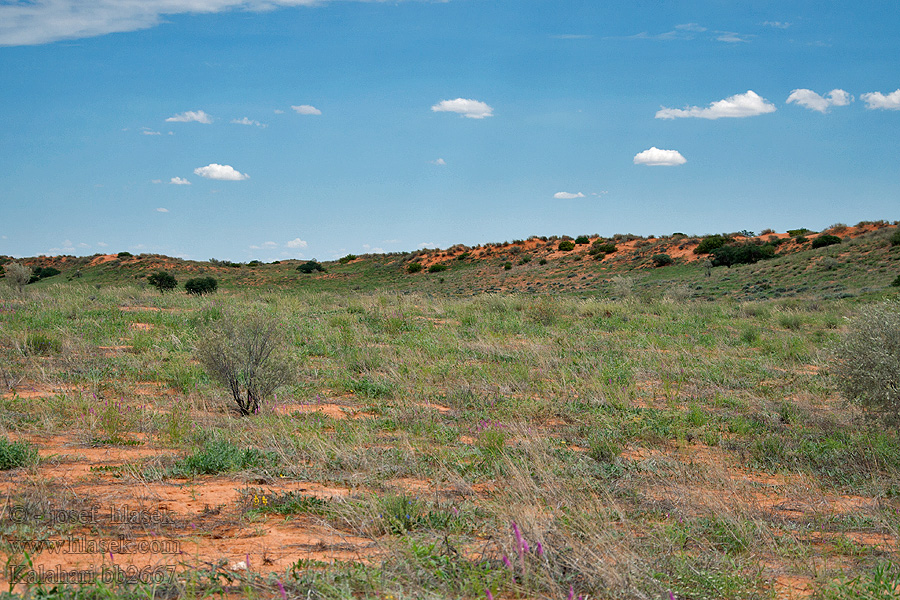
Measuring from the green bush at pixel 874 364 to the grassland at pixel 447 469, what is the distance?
40 centimetres

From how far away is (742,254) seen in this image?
35531 mm

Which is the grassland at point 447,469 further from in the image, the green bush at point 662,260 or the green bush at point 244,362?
the green bush at point 662,260

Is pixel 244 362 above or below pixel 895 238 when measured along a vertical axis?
below

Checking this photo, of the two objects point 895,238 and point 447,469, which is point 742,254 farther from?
point 447,469

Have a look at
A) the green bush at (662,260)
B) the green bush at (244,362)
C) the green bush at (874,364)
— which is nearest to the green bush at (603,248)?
the green bush at (662,260)

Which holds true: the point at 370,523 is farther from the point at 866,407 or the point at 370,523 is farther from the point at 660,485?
the point at 866,407

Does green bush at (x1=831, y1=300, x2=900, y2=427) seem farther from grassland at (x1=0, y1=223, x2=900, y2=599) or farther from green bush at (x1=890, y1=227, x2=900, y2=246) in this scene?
green bush at (x1=890, y1=227, x2=900, y2=246)

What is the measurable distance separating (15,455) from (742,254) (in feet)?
126

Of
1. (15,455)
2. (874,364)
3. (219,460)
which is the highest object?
(874,364)

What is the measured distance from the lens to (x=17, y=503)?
346 centimetres

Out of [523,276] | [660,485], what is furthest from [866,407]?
[523,276]

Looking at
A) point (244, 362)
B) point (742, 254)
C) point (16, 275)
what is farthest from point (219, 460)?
point (742, 254)

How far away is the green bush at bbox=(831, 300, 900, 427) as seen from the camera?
18.8 feet

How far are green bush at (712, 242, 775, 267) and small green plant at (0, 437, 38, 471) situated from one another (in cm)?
3786
